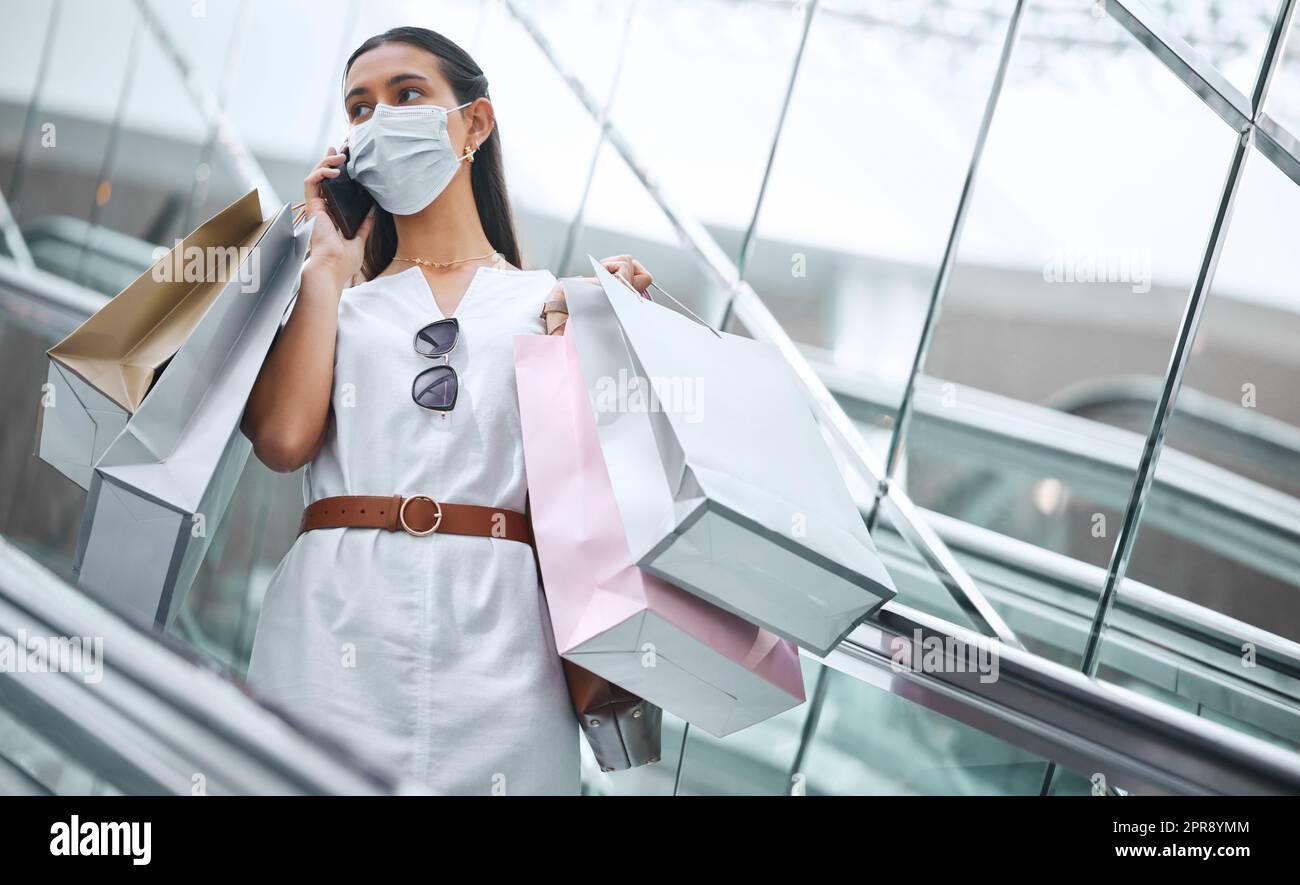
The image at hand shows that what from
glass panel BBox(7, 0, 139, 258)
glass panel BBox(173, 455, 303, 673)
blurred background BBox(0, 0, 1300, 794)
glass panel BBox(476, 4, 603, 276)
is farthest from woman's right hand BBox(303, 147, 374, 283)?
glass panel BBox(7, 0, 139, 258)

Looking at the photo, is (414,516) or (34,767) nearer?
(34,767)

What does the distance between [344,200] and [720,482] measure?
3.12 feet

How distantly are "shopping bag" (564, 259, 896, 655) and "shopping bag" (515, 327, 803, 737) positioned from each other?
58 mm

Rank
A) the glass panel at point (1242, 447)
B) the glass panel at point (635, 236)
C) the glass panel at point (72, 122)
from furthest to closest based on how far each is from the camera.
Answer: the glass panel at point (72, 122), the glass panel at point (635, 236), the glass panel at point (1242, 447)

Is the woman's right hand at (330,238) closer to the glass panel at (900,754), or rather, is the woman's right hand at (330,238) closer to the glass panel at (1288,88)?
the glass panel at (900,754)

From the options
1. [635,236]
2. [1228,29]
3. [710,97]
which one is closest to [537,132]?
[635,236]

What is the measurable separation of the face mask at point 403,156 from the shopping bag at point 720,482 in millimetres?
469

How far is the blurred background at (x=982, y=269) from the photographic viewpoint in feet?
8.98

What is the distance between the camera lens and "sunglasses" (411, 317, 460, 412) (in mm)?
1455

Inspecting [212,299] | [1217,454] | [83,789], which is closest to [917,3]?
[1217,454]

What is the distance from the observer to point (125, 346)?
141 centimetres

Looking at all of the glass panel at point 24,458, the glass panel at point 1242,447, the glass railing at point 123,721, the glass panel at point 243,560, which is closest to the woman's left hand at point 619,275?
the glass railing at point 123,721

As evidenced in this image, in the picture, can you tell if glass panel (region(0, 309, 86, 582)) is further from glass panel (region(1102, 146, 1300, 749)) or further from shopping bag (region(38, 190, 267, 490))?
glass panel (region(1102, 146, 1300, 749))

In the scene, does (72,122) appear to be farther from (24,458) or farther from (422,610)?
(422,610)
